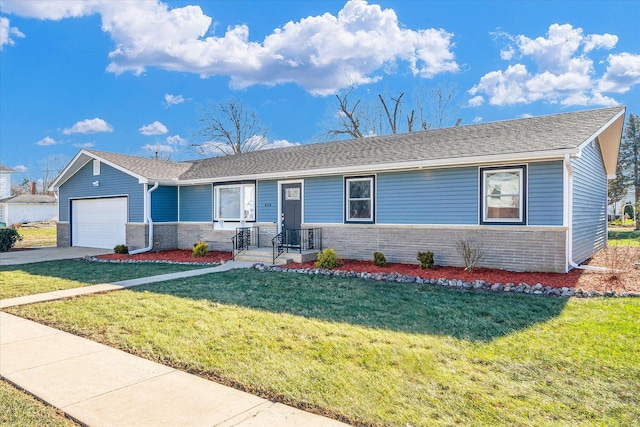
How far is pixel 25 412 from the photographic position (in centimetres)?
312

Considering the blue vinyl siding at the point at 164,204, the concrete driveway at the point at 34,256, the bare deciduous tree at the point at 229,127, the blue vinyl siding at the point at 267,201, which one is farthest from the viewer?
the bare deciduous tree at the point at 229,127

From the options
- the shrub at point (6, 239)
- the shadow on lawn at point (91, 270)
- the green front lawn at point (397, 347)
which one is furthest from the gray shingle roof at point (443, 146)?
the shrub at point (6, 239)

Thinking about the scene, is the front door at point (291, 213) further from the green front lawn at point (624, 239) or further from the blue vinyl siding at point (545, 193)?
the green front lawn at point (624, 239)

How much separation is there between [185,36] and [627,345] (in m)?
22.1

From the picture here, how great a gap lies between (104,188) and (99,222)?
1.75m

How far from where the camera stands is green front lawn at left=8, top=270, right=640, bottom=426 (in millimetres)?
3143

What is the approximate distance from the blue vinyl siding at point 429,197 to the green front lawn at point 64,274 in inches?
240

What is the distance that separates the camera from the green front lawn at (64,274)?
27.7 ft

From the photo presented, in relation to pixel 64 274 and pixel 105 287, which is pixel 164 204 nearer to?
pixel 64 274

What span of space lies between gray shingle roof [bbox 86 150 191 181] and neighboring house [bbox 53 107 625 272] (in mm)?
101

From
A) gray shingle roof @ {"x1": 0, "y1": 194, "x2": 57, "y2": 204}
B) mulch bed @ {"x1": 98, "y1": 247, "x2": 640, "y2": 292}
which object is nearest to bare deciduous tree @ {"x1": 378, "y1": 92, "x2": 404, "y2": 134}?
mulch bed @ {"x1": 98, "y1": 247, "x2": 640, "y2": 292}

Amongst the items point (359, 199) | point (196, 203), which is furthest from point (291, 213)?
point (196, 203)

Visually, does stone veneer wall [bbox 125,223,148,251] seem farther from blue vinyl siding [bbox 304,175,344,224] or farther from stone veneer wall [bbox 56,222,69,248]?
blue vinyl siding [bbox 304,175,344,224]

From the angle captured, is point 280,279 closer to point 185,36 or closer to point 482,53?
point 185,36
